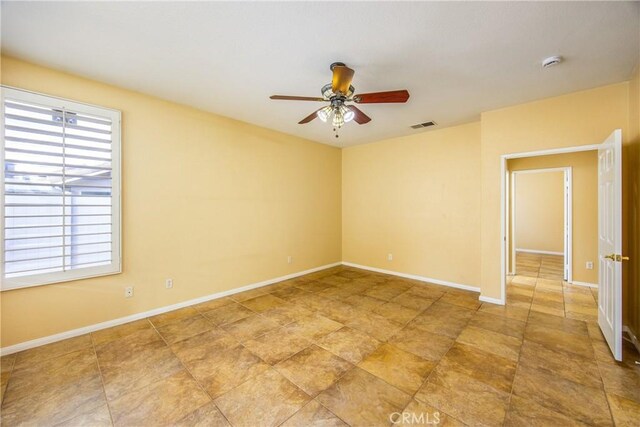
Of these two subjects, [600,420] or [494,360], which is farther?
[494,360]

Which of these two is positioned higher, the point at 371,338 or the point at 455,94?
the point at 455,94

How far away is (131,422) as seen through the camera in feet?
5.52

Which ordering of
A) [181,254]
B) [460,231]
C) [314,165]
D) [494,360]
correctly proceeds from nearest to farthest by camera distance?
[494,360], [181,254], [460,231], [314,165]

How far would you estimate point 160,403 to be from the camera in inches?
72.8

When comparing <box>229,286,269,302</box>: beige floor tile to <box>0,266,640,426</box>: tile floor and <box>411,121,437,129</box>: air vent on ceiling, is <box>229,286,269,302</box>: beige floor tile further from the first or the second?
<box>411,121,437,129</box>: air vent on ceiling

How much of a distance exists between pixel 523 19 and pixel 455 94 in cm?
128

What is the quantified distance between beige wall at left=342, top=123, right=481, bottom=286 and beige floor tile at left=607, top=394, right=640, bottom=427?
2.44 metres

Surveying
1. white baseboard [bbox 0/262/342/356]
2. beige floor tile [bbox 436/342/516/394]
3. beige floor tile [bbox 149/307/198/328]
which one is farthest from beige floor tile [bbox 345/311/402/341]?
beige floor tile [bbox 149/307/198/328]

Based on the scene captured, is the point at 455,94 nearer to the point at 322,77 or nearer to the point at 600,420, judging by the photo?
the point at 322,77

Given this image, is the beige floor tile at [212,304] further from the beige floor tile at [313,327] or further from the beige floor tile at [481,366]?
the beige floor tile at [481,366]

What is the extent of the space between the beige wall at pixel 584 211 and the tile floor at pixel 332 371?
1.56m

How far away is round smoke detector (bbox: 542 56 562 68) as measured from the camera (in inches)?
92.9

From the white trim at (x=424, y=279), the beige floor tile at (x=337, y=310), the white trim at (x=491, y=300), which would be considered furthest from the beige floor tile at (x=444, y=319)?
the white trim at (x=424, y=279)

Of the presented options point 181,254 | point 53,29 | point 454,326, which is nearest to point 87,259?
Answer: point 181,254
